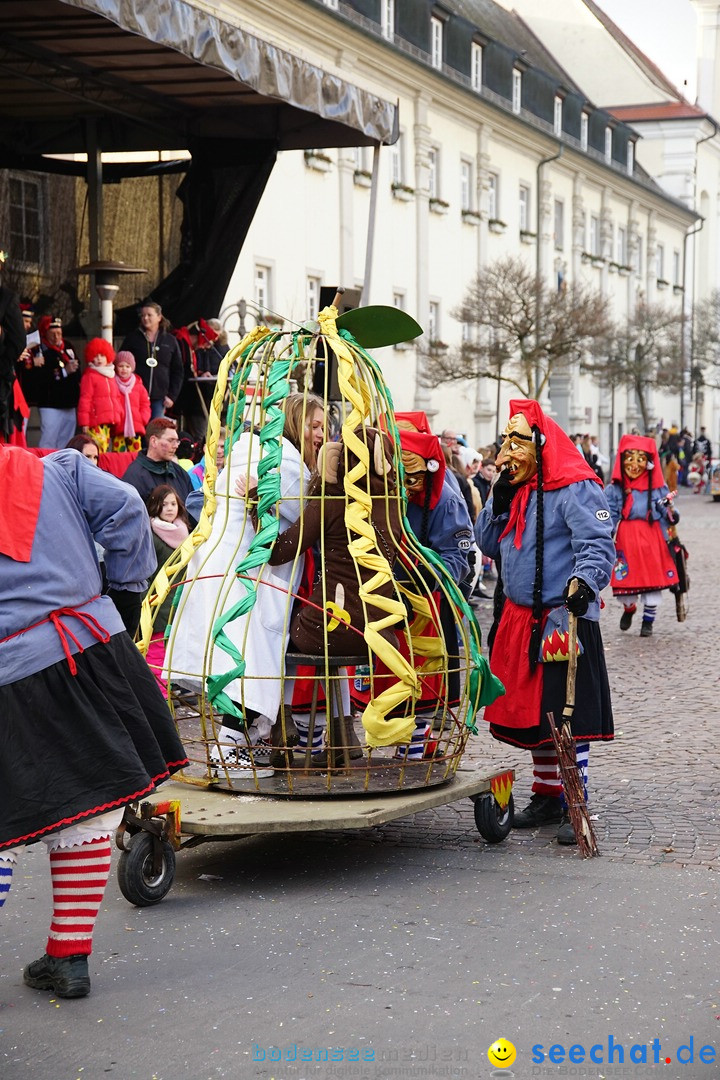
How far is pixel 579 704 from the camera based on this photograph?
6.42 m

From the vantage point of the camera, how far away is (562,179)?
44719 mm

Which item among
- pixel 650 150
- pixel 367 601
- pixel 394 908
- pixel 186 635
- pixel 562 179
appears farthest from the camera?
pixel 650 150

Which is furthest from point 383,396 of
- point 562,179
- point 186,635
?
point 562,179

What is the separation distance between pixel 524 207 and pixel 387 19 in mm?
10936

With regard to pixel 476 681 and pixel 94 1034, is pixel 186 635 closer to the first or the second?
pixel 476 681

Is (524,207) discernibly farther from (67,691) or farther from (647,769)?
(67,691)

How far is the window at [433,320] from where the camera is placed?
34.6 meters

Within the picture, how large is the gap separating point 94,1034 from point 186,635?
2.47 meters

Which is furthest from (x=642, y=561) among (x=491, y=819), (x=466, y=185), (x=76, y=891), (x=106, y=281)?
(x=466, y=185)

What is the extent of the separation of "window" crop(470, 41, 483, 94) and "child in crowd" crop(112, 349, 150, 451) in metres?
26.4

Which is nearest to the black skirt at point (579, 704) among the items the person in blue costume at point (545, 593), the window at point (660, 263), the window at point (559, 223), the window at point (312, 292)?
the person in blue costume at point (545, 593)

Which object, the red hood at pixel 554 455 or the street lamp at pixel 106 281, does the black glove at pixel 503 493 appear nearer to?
the red hood at pixel 554 455

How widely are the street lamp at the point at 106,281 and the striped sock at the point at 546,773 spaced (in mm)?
7497

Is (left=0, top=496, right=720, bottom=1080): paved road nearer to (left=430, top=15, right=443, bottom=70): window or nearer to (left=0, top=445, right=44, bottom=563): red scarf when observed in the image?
Result: (left=0, top=445, right=44, bottom=563): red scarf
